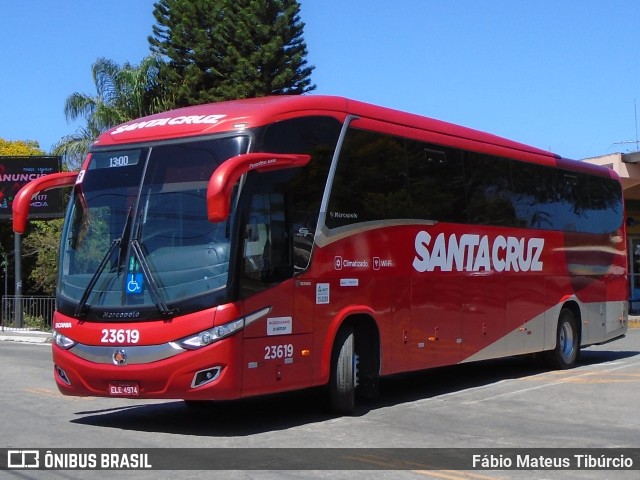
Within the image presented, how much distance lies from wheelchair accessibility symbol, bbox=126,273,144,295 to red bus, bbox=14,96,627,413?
0.02m

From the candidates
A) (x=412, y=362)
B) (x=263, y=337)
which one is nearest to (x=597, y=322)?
(x=412, y=362)

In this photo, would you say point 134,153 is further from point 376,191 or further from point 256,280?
point 376,191

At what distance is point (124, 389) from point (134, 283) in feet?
3.75

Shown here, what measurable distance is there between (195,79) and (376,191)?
27442mm

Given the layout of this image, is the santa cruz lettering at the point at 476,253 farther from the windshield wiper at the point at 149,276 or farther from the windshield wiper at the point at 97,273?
the windshield wiper at the point at 97,273

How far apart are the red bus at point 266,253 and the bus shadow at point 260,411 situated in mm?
585

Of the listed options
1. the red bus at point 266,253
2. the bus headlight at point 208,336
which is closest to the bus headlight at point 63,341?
the red bus at point 266,253

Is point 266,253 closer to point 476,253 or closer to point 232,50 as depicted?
point 476,253

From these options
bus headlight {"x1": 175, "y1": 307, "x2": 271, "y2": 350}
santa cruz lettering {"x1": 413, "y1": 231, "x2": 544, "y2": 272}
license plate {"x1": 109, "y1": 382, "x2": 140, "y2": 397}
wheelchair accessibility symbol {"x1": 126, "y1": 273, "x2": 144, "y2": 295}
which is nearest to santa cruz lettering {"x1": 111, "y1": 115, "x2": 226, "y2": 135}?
wheelchair accessibility symbol {"x1": 126, "y1": 273, "x2": 144, "y2": 295}

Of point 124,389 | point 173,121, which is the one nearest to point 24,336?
point 173,121

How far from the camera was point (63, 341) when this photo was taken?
10844 millimetres

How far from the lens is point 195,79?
126 ft

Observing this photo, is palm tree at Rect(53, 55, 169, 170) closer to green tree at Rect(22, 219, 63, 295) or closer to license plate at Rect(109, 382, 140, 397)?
green tree at Rect(22, 219, 63, 295)

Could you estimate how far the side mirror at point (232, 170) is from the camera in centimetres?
902
